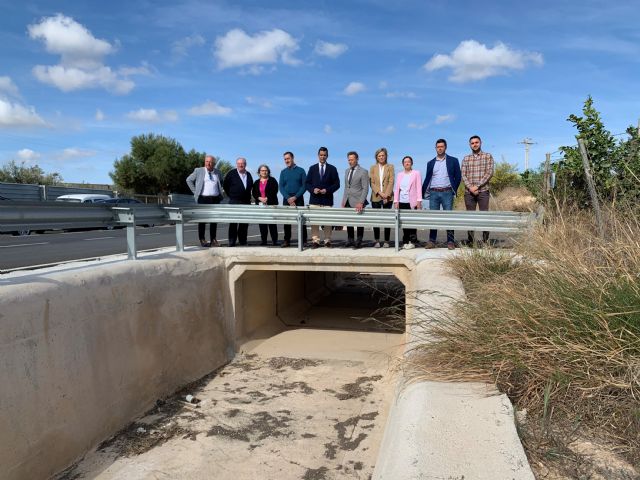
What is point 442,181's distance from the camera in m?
8.45

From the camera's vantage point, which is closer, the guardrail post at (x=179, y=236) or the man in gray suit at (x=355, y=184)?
the guardrail post at (x=179, y=236)

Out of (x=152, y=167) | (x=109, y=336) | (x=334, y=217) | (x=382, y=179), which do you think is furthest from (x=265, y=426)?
(x=152, y=167)

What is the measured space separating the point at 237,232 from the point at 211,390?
9.30 ft

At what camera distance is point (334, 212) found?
829 centimetres

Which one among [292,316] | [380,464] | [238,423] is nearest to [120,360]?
[238,423]

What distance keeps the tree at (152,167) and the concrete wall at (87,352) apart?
40676 millimetres

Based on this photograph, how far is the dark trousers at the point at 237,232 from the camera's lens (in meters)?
8.84

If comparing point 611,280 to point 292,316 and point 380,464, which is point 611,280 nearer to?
point 380,464

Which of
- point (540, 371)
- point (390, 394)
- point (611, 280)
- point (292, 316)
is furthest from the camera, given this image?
point (292, 316)

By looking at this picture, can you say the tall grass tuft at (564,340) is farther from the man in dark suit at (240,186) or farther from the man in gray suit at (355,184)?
the man in dark suit at (240,186)

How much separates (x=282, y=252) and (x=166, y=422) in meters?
3.36

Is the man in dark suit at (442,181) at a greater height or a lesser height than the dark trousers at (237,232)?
greater

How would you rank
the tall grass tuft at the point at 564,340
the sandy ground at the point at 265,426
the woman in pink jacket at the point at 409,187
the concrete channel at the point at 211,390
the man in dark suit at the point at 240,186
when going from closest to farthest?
1. the tall grass tuft at the point at 564,340
2. the concrete channel at the point at 211,390
3. the sandy ground at the point at 265,426
4. the woman in pink jacket at the point at 409,187
5. the man in dark suit at the point at 240,186

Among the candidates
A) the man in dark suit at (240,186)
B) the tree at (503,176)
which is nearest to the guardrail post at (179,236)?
the man in dark suit at (240,186)
